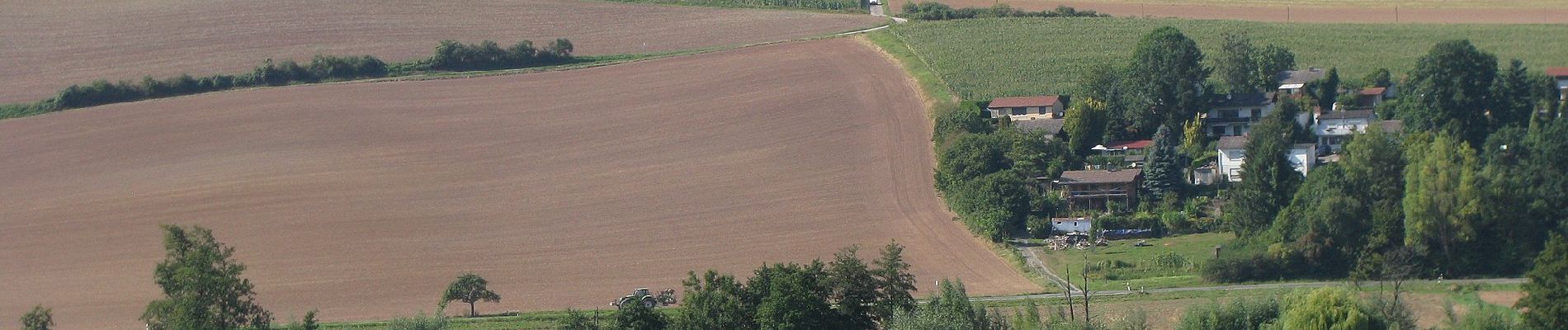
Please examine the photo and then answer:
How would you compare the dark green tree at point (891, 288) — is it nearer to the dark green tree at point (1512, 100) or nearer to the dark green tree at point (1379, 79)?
the dark green tree at point (1512, 100)

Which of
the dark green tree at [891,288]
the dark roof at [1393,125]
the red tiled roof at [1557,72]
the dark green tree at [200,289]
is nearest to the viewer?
the dark green tree at [891,288]

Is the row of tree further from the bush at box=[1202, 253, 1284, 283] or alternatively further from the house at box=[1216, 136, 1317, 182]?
the house at box=[1216, 136, 1317, 182]

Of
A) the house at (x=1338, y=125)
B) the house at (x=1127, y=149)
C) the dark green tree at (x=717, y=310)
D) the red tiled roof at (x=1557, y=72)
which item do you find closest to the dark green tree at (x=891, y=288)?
the dark green tree at (x=717, y=310)

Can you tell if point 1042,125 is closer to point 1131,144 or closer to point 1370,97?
point 1131,144

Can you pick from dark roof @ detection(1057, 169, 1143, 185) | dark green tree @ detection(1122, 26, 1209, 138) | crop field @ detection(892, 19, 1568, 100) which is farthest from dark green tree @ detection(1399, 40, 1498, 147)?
dark roof @ detection(1057, 169, 1143, 185)

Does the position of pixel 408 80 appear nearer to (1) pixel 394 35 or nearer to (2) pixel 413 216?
(1) pixel 394 35

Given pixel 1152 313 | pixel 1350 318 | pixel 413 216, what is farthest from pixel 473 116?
pixel 1350 318
